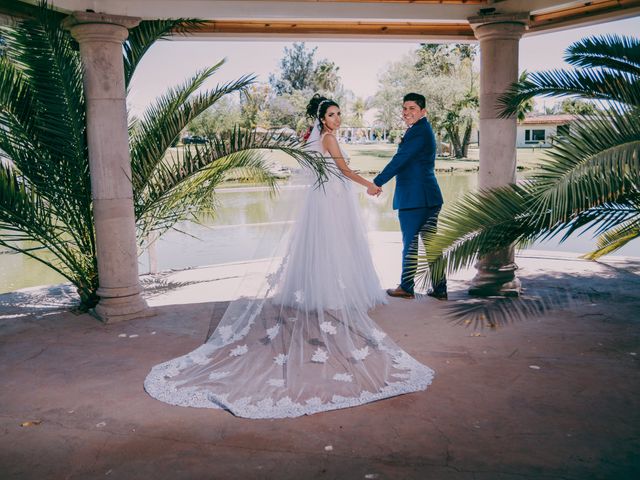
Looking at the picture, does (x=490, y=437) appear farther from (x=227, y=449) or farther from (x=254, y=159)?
(x=254, y=159)

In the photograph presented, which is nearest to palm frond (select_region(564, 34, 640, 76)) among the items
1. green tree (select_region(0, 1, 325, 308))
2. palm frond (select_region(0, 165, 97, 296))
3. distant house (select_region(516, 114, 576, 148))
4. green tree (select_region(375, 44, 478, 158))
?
green tree (select_region(0, 1, 325, 308))

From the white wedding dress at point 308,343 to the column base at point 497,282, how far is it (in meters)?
1.30

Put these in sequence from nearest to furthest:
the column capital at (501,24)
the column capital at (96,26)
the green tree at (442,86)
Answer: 1. the column capital at (96,26)
2. the column capital at (501,24)
3. the green tree at (442,86)

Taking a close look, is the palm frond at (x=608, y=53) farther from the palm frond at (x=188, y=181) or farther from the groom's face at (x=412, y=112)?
the palm frond at (x=188, y=181)

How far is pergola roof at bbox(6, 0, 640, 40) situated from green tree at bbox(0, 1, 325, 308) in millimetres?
552

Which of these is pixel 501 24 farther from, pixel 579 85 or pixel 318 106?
pixel 318 106

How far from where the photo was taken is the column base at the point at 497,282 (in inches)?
269

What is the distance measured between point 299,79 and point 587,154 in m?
67.5

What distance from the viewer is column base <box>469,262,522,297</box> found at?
6.84 meters

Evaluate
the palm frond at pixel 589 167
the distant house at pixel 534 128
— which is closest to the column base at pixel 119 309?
the palm frond at pixel 589 167

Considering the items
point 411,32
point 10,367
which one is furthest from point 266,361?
point 411,32

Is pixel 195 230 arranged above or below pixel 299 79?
below

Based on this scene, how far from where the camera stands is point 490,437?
345cm

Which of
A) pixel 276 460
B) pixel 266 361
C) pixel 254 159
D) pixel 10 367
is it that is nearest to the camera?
pixel 276 460
